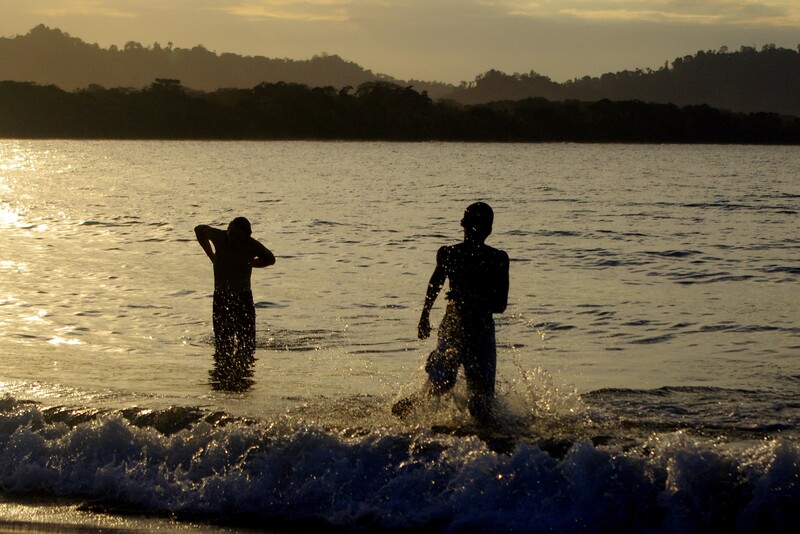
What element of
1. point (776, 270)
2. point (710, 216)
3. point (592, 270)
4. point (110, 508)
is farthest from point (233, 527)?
point (710, 216)

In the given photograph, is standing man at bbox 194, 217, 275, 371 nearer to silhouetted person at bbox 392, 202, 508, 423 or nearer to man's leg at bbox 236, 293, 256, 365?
man's leg at bbox 236, 293, 256, 365

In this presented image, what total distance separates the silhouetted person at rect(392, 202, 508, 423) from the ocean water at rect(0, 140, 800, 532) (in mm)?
527

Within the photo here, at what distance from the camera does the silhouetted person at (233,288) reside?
1110cm

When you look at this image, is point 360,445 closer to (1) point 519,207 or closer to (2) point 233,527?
(2) point 233,527

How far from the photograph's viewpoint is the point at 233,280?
441 inches

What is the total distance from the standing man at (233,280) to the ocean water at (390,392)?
0.43 meters

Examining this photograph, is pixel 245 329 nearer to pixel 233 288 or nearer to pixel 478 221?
pixel 233 288

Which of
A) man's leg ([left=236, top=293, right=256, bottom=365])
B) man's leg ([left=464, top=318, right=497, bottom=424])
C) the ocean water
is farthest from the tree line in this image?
man's leg ([left=464, top=318, right=497, bottom=424])

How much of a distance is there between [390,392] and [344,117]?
123793mm

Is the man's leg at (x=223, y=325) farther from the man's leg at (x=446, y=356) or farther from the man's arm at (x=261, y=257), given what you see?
the man's leg at (x=446, y=356)

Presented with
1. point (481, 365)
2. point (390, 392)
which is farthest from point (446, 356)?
point (390, 392)

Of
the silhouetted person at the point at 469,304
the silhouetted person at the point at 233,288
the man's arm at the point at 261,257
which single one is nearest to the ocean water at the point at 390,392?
the silhouetted person at the point at 233,288

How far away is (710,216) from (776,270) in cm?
1363

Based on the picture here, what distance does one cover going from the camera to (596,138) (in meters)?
135
